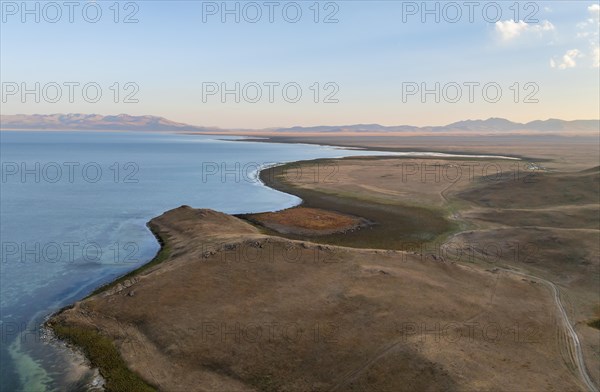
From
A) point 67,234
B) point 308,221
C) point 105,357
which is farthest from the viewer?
point 308,221

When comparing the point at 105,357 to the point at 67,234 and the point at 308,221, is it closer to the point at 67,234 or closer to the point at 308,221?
the point at 67,234

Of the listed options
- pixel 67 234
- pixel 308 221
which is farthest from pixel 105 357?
pixel 308 221

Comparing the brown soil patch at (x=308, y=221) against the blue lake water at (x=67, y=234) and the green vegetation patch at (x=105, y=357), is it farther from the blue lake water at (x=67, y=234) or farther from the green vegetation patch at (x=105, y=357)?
the green vegetation patch at (x=105, y=357)

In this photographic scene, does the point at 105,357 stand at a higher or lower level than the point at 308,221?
lower

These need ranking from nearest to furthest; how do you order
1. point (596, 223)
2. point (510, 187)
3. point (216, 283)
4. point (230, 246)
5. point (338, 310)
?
point (338, 310)
point (216, 283)
point (230, 246)
point (596, 223)
point (510, 187)

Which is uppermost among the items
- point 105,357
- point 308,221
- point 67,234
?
point 308,221

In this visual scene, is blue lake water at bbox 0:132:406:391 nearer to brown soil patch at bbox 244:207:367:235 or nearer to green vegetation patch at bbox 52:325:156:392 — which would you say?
green vegetation patch at bbox 52:325:156:392

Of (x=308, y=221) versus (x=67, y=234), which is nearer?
(x=67, y=234)

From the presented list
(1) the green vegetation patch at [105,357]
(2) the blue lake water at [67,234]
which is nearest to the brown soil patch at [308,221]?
(2) the blue lake water at [67,234]

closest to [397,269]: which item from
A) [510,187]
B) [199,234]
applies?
[199,234]

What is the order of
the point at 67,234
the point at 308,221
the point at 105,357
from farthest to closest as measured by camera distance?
the point at 308,221 < the point at 67,234 < the point at 105,357

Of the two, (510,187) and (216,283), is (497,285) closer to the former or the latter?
(216,283)
